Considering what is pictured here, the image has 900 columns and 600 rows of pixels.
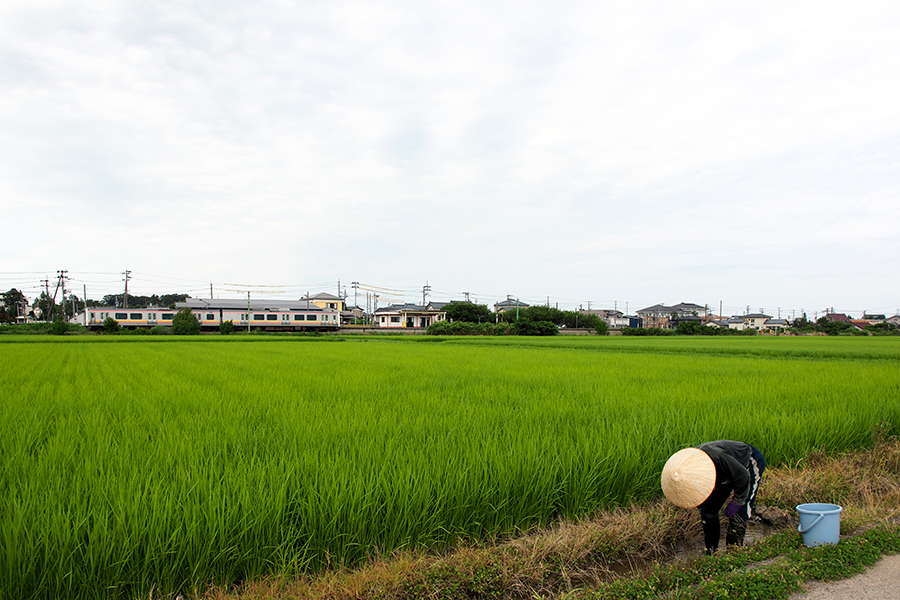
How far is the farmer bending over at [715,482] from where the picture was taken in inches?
73.4

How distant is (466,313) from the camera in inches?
2101

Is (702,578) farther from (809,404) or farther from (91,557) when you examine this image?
(809,404)

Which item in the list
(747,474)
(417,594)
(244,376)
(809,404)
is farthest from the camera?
(244,376)

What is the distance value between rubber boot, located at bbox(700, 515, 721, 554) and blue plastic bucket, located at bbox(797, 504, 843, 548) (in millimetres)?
454

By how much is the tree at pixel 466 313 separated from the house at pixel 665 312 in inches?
1570

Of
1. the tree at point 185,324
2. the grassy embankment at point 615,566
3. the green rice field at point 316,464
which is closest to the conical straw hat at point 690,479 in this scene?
the grassy embankment at point 615,566

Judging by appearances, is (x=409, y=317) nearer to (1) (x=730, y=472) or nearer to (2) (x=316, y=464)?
(2) (x=316, y=464)

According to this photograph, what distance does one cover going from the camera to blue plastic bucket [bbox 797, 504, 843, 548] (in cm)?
213

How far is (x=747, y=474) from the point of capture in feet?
6.92

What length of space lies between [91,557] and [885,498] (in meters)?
4.31

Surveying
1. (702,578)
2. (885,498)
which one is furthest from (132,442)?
(885,498)

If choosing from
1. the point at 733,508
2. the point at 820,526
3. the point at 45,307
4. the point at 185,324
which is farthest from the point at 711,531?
the point at 45,307

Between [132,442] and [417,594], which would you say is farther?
[132,442]

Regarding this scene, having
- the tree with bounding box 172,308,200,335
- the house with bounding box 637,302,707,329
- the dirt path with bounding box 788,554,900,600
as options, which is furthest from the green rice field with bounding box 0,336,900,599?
the house with bounding box 637,302,707,329
